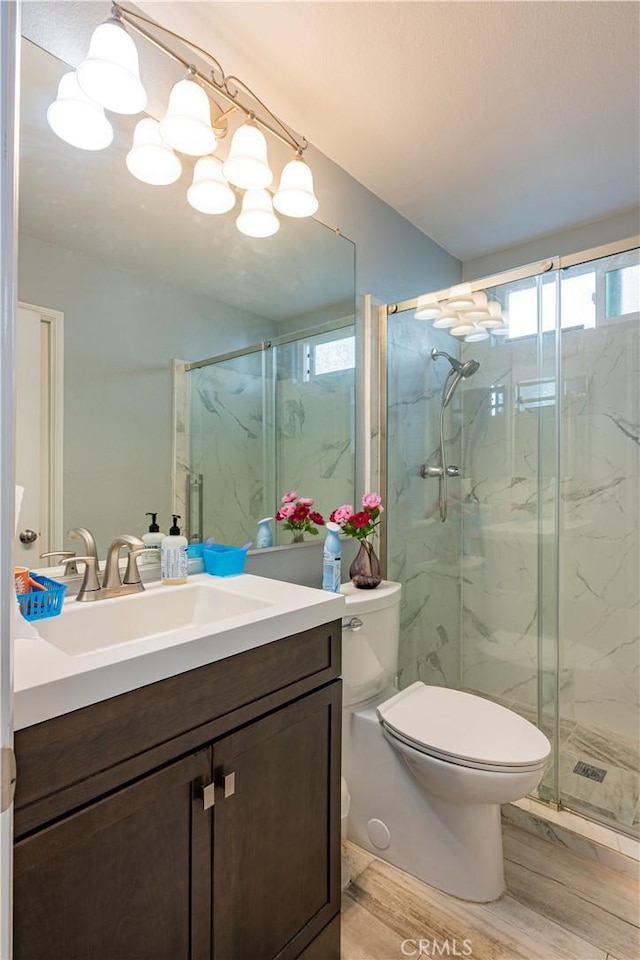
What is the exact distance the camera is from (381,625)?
1666 mm

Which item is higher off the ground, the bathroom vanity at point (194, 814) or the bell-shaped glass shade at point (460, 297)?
the bell-shaped glass shade at point (460, 297)

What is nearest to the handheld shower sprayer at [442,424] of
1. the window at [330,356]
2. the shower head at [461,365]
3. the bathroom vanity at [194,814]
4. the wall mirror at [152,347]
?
the shower head at [461,365]

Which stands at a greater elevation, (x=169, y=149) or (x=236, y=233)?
(x=169, y=149)

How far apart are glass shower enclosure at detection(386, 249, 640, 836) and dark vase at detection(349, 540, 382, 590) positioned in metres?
0.40

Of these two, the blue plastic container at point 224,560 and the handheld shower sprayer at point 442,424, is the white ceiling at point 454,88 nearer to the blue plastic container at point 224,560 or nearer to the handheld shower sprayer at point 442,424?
the handheld shower sprayer at point 442,424

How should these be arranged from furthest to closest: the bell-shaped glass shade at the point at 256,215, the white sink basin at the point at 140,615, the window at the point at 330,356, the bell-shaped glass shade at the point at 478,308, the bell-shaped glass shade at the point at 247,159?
the bell-shaped glass shade at the point at 478,308
the window at the point at 330,356
the bell-shaped glass shade at the point at 256,215
the bell-shaped glass shade at the point at 247,159
the white sink basin at the point at 140,615

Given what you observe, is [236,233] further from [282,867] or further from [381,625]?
[282,867]

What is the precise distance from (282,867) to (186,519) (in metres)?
0.83

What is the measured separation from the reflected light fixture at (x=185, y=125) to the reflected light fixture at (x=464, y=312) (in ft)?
2.49

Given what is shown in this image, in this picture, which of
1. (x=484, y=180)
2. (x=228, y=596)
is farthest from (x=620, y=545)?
(x=228, y=596)

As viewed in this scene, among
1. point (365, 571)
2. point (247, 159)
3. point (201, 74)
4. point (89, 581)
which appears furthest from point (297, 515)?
point (201, 74)

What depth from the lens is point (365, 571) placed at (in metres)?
1.76

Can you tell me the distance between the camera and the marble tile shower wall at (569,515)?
6.87 feet

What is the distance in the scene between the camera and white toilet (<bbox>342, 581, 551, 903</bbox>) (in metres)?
1.36
